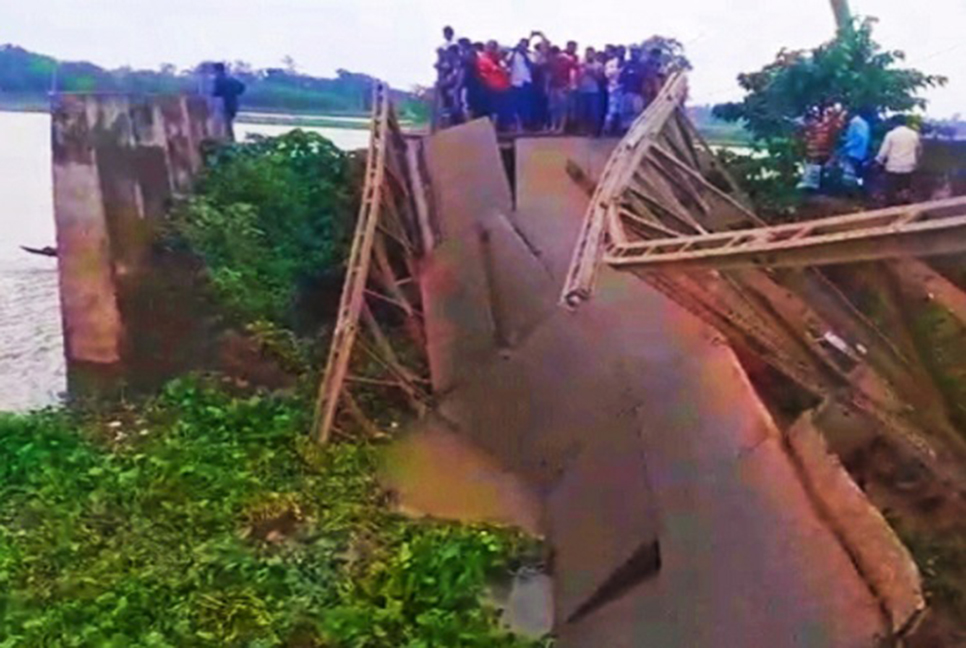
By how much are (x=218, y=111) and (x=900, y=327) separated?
11.6 meters

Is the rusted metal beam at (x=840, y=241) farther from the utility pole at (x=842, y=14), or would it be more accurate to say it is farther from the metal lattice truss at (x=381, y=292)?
the utility pole at (x=842, y=14)

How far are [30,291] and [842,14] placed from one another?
44.3 ft

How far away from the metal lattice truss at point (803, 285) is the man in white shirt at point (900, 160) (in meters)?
4.71

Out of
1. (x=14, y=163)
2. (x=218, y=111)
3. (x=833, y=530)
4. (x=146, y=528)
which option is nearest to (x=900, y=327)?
(x=833, y=530)

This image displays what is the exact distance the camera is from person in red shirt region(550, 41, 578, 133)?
14.8 m

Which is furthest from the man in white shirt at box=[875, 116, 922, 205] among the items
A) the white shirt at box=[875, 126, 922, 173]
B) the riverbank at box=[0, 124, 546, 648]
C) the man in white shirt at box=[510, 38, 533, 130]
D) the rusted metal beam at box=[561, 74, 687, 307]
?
the riverbank at box=[0, 124, 546, 648]

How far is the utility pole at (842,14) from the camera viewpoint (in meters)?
15.1

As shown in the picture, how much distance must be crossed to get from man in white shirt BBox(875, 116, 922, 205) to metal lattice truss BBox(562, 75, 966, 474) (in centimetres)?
471

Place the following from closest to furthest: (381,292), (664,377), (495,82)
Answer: (664,377)
(381,292)
(495,82)

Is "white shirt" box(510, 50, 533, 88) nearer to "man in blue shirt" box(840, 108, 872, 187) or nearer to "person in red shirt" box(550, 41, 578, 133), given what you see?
"person in red shirt" box(550, 41, 578, 133)

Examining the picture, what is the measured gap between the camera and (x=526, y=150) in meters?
13.1

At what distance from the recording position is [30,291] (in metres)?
21.0

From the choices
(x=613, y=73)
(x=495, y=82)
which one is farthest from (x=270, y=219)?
(x=613, y=73)

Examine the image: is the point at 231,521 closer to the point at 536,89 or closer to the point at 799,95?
the point at 536,89
